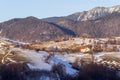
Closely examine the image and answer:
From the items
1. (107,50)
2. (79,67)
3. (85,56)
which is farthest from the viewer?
(107,50)

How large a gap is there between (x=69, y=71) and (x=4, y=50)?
687 inches

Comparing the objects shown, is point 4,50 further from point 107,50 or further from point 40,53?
point 107,50

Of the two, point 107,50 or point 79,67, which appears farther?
point 107,50

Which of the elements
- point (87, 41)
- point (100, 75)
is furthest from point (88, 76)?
point (87, 41)

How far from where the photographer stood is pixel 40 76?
180ft

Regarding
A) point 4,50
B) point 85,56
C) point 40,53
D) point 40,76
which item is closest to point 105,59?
point 85,56

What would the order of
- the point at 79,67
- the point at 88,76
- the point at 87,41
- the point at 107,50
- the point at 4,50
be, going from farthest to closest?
the point at 87,41
the point at 107,50
the point at 4,50
the point at 79,67
the point at 88,76

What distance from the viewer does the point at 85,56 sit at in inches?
3243

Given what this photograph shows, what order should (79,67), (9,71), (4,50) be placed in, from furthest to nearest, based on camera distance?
(4,50) → (79,67) → (9,71)

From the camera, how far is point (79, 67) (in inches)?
2628

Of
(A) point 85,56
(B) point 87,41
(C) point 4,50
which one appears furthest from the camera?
(B) point 87,41

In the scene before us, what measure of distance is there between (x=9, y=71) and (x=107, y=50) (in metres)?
41.7

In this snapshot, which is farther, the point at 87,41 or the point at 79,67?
the point at 87,41

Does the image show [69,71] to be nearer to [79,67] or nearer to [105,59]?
[79,67]
